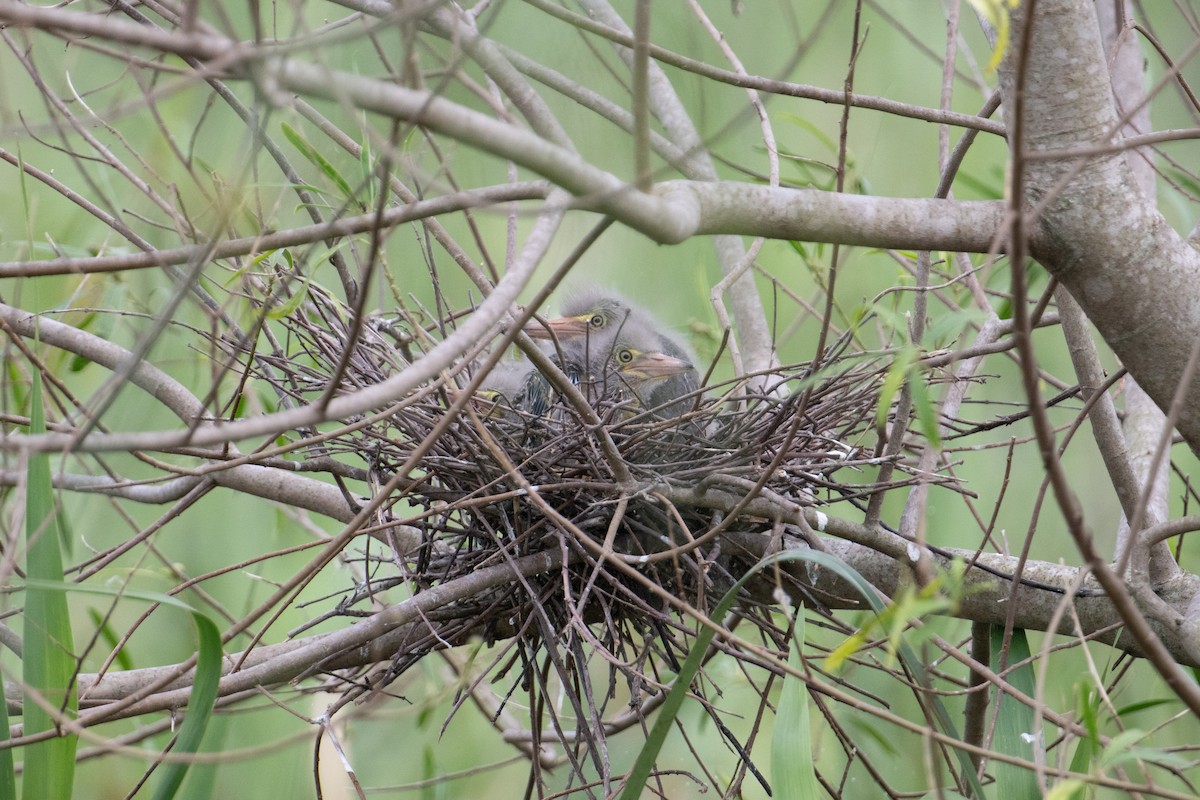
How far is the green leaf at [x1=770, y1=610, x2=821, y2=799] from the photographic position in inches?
34.2

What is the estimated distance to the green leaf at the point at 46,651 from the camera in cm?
98

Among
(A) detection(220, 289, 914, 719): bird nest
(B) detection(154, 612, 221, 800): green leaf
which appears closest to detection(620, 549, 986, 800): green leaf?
(A) detection(220, 289, 914, 719): bird nest

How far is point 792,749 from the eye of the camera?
34.4 inches

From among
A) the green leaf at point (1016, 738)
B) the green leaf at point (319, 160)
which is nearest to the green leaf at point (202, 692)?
the green leaf at point (319, 160)

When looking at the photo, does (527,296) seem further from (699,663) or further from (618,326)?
(699,663)

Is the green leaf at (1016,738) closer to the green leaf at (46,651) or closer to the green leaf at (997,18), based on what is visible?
the green leaf at (997,18)

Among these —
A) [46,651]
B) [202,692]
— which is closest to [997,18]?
[202,692]

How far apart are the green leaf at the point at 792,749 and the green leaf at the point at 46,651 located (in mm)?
674

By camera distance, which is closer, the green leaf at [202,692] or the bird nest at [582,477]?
the green leaf at [202,692]

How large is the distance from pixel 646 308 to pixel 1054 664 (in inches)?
57.2

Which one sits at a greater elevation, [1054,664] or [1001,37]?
[1001,37]

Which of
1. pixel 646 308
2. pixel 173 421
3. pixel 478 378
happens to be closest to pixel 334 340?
pixel 478 378

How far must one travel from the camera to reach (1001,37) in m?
0.61

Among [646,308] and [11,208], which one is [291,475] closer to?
[646,308]
